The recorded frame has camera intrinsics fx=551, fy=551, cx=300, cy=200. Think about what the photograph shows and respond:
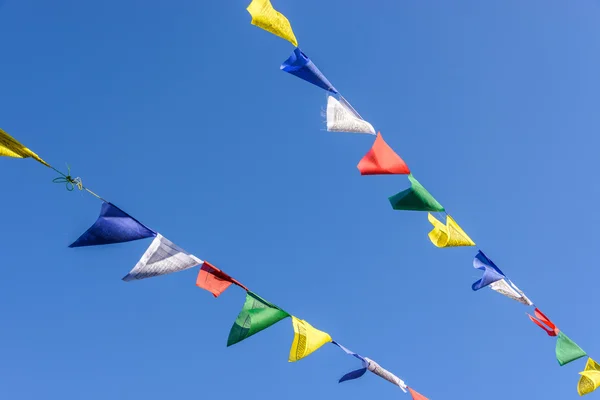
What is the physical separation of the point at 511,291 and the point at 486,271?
0.64 metres

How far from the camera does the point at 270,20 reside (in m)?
5.18

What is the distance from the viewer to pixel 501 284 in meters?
7.02

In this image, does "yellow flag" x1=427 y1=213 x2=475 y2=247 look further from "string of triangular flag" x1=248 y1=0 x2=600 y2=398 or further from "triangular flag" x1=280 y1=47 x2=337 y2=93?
"triangular flag" x1=280 y1=47 x2=337 y2=93

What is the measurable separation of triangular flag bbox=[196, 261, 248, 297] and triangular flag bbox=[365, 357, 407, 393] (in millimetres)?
2015

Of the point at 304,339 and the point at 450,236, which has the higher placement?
the point at 450,236

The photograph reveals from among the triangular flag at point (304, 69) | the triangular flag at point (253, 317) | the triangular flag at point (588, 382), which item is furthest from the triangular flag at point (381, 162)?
the triangular flag at point (588, 382)

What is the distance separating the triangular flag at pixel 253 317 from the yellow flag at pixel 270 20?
2.60m

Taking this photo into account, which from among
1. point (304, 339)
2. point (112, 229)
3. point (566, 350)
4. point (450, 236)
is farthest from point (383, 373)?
point (112, 229)

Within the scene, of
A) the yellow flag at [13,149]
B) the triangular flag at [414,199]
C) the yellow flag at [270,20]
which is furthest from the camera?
the triangular flag at [414,199]

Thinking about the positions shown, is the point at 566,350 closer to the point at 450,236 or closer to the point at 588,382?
the point at 588,382

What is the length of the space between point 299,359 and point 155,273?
5.58ft

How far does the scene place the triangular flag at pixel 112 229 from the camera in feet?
16.1

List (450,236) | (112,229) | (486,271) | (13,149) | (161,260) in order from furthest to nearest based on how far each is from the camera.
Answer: (486,271)
(450,236)
(161,260)
(112,229)
(13,149)

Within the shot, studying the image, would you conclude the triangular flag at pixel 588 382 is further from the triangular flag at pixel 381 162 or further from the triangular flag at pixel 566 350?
the triangular flag at pixel 381 162
